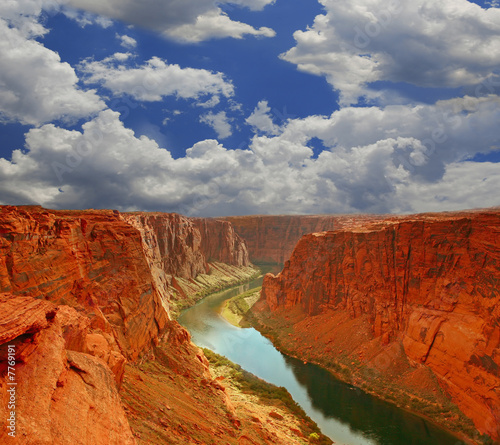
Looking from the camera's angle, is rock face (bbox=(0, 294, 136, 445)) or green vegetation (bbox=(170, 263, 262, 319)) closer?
rock face (bbox=(0, 294, 136, 445))

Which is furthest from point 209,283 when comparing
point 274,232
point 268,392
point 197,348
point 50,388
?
point 50,388

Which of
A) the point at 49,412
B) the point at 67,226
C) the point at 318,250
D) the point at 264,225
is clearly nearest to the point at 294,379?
the point at 318,250

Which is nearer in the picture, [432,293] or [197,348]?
[197,348]

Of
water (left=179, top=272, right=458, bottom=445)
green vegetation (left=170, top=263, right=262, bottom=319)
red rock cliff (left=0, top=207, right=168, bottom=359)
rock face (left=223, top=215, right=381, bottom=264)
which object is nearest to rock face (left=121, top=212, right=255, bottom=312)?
green vegetation (left=170, top=263, right=262, bottom=319)

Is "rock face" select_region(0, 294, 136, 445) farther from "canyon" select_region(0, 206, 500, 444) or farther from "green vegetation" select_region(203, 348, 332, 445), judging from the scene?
"green vegetation" select_region(203, 348, 332, 445)

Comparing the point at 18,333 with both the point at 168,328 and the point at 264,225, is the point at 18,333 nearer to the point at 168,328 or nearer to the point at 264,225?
the point at 168,328

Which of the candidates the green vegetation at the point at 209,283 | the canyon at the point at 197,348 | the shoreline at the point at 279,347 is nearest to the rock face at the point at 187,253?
the green vegetation at the point at 209,283

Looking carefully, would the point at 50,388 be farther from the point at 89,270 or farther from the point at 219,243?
the point at 219,243
